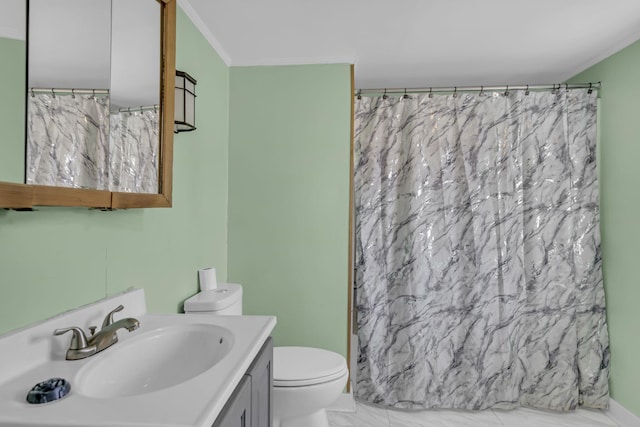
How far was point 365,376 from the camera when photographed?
2.49 metres

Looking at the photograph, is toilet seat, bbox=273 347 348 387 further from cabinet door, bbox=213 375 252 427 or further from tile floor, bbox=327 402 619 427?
cabinet door, bbox=213 375 252 427

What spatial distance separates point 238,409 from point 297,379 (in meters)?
0.91

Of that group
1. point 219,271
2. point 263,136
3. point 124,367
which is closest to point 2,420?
point 124,367

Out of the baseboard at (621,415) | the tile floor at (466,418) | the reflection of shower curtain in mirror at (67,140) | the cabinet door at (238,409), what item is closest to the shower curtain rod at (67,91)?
the reflection of shower curtain in mirror at (67,140)

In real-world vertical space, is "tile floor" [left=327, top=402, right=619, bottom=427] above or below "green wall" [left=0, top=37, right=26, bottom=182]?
below

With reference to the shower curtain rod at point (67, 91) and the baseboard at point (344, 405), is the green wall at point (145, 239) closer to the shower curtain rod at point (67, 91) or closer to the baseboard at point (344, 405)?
the shower curtain rod at point (67, 91)

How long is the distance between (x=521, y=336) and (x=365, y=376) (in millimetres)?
1075

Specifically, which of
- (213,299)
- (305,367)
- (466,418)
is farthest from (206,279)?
(466,418)

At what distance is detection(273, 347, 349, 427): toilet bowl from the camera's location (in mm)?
1743

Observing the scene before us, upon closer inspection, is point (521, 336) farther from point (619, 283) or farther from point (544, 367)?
point (619, 283)

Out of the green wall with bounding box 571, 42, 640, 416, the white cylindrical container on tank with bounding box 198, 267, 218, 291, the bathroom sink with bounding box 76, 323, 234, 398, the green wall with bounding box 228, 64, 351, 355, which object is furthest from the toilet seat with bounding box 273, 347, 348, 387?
the green wall with bounding box 571, 42, 640, 416

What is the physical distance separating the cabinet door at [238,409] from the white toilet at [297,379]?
0.76 metres

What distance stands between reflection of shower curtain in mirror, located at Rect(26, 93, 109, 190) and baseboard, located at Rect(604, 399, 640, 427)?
9.84ft

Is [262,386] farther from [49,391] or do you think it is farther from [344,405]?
[344,405]
